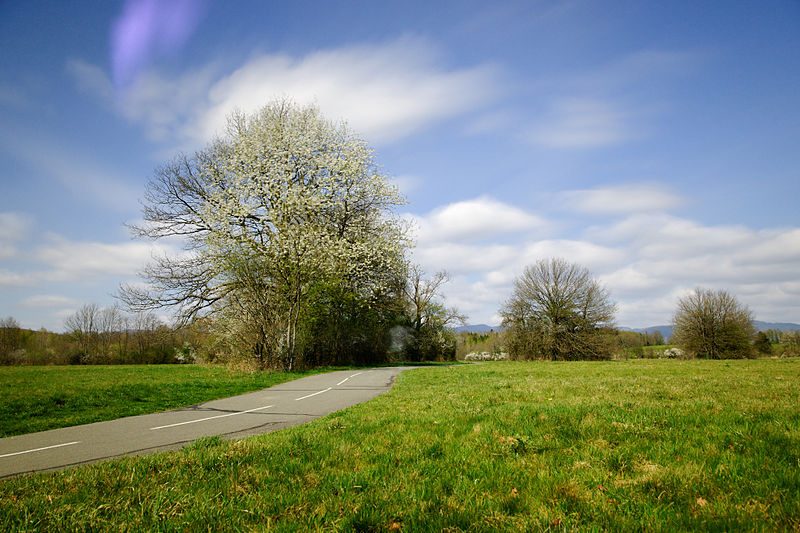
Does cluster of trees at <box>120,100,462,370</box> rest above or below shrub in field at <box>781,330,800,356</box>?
above

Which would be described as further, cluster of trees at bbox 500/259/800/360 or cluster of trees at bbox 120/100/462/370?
cluster of trees at bbox 500/259/800/360

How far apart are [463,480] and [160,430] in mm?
6651

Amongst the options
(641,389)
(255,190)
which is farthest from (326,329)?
(641,389)

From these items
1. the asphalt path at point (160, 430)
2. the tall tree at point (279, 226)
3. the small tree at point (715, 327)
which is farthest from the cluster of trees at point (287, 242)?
the small tree at point (715, 327)

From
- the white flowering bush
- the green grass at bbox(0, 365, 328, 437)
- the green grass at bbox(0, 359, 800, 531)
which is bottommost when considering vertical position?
the white flowering bush

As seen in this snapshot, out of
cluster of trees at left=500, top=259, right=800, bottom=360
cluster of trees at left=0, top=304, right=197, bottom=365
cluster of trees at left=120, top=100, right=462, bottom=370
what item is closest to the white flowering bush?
cluster of trees at left=500, top=259, right=800, bottom=360

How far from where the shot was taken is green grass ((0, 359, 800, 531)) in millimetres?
3166

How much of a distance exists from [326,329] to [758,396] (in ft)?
79.6

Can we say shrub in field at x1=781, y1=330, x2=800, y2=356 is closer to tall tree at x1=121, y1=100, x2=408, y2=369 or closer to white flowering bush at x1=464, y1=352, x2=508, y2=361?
white flowering bush at x1=464, y1=352, x2=508, y2=361

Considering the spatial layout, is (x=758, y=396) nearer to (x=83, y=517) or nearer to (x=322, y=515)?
(x=322, y=515)

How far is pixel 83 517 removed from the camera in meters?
3.29

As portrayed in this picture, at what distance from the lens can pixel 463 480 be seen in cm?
398

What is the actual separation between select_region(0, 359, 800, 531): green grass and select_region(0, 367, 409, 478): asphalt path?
1396 mm

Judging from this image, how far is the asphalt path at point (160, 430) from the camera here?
5979 mm
